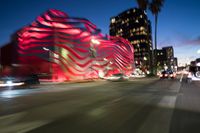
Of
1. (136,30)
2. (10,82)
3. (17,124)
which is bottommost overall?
(17,124)

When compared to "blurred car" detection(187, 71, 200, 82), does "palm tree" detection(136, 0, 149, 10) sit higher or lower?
higher

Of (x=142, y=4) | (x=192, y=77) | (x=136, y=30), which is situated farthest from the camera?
(x=136, y=30)

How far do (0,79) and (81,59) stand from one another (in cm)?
3447

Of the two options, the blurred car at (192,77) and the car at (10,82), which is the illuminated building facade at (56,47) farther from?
the blurred car at (192,77)

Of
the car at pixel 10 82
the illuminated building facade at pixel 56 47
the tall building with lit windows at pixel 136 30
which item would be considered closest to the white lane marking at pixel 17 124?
the car at pixel 10 82

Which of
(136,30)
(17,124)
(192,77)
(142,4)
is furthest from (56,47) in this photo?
(136,30)

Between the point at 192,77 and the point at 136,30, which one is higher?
the point at 136,30

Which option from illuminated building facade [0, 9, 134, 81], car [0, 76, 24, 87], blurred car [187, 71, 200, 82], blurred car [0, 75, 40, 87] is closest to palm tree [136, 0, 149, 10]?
illuminated building facade [0, 9, 134, 81]

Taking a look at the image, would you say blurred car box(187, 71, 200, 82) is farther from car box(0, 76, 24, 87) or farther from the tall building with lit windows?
the tall building with lit windows

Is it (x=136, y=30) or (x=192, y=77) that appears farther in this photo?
(x=136, y=30)

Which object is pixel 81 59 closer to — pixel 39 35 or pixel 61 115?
pixel 39 35

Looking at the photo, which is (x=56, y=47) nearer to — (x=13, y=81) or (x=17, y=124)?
(x=13, y=81)

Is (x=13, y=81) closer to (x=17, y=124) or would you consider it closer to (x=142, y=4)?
(x=17, y=124)

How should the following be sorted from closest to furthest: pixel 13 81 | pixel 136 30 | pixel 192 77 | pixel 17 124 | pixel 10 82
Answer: pixel 17 124 → pixel 10 82 → pixel 13 81 → pixel 192 77 → pixel 136 30
